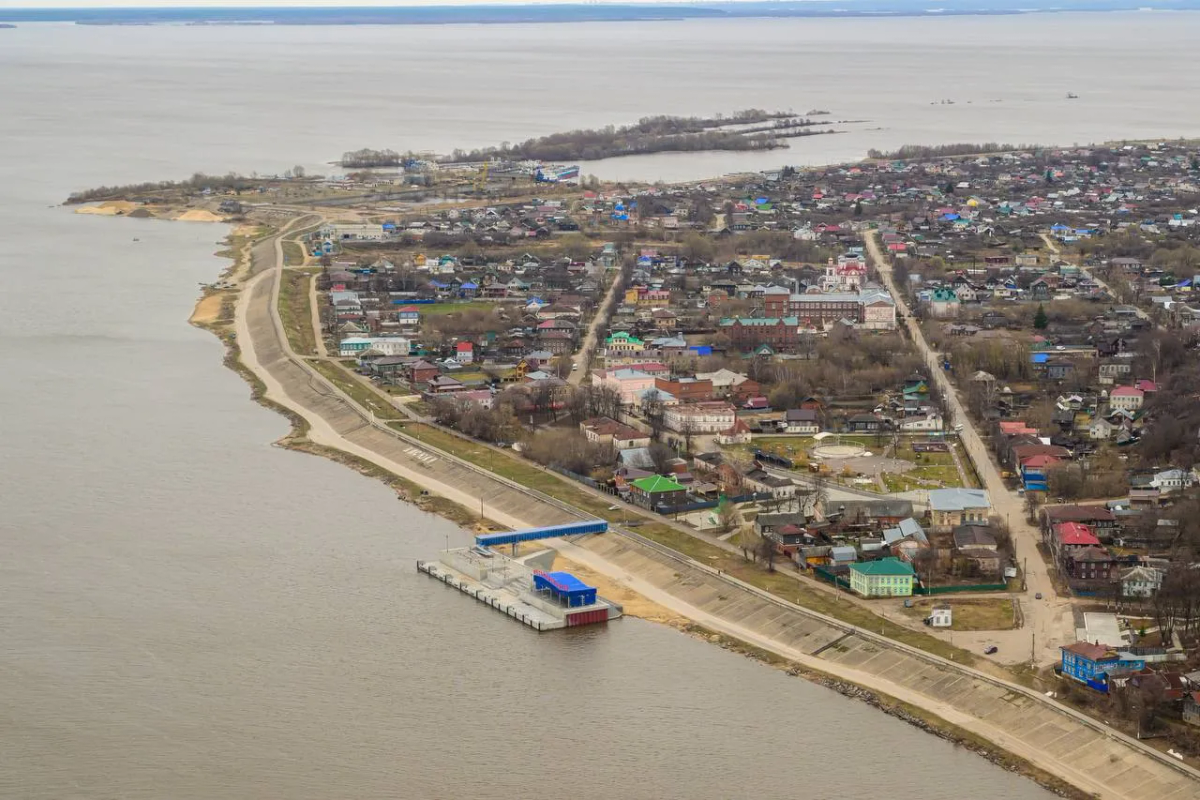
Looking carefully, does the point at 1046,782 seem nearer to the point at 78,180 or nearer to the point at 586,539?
the point at 586,539

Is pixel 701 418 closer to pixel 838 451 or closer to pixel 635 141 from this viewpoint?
pixel 838 451

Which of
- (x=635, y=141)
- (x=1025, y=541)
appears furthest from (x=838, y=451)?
(x=635, y=141)

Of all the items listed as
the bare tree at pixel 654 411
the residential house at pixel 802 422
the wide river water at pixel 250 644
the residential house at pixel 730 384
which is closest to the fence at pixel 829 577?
the wide river water at pixel 250 644

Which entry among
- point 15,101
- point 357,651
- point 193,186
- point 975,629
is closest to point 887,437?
point 975,629

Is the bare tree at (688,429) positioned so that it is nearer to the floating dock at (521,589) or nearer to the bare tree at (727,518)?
the bare tree at (727,518)

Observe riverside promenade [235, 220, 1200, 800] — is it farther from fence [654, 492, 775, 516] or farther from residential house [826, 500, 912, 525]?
residential house [826, 500, 912, 525]

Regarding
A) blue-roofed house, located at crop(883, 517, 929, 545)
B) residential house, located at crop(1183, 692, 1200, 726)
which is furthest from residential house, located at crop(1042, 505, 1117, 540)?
residential house, located at crop(1183, 692, 1200, 726)
